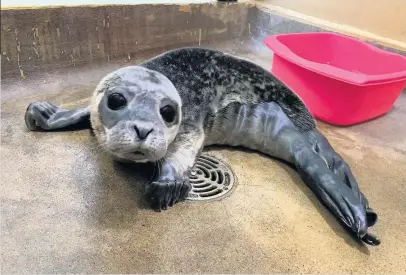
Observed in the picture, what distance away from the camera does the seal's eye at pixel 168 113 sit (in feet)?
4.10

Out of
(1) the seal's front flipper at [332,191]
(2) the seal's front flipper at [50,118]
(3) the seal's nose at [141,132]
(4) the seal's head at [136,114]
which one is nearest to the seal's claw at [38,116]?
(2) the seal's front flipper at [50,118]

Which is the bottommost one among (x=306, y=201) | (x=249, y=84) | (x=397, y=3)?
(x=306, y=201)

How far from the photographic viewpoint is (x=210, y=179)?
1.40 meters

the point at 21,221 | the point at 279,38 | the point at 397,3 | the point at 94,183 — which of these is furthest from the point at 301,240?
the point at 397,3

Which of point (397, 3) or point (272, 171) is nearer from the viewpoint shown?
point (272, 171)

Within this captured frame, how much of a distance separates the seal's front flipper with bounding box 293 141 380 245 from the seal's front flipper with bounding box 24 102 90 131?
78 cm

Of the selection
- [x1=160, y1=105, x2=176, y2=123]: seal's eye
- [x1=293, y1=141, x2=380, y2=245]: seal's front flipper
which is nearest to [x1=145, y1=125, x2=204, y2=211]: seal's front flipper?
[x1=160, y1=105, x2=176, y2=123]: seal's eye

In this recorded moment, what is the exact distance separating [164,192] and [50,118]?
625mm

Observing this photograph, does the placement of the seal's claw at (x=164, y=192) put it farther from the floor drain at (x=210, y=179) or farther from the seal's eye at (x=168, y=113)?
the seal's eye at (x=168, y=113)

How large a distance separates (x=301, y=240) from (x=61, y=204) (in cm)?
67

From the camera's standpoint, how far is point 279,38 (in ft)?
7.11

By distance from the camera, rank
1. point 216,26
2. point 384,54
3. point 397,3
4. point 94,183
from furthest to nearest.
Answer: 1. point 216,26
2. point 397,3
3. point 384,54
4. point 94,183

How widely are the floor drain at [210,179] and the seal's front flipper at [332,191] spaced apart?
9.6 inches

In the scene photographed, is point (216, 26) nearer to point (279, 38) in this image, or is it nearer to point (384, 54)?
point (279, 38)
